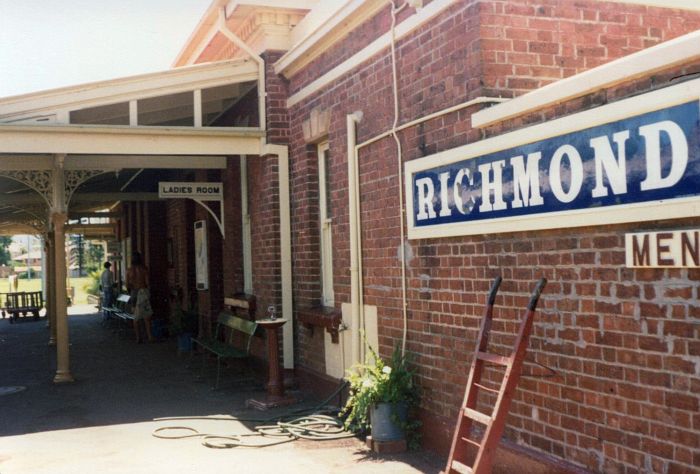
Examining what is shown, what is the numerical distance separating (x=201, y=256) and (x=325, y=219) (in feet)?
19.3

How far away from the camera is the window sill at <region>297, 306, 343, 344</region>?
29.5 ft

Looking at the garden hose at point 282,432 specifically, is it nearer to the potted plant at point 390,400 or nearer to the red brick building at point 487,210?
the potted plant at point 390,400

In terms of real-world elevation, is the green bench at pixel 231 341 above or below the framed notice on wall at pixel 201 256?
below

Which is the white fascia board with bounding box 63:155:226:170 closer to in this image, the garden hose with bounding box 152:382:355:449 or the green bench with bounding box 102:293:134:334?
the garden hose with bounding box 152:382:355:449

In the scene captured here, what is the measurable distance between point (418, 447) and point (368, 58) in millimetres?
3742

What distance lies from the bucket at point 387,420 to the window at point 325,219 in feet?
9.69

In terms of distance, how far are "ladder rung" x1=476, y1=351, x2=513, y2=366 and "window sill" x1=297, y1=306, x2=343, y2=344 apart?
358cm

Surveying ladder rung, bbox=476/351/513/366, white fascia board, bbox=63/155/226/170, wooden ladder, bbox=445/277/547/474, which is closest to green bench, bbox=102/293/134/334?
white fascia board, bbox=63/155/226/170

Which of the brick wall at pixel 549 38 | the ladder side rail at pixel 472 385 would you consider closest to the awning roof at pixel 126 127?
the brick wall at pixel 549 38

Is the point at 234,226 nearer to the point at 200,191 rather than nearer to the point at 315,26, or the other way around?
the point at 200,191

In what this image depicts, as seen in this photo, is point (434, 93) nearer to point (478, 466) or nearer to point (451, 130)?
point (451, 130)

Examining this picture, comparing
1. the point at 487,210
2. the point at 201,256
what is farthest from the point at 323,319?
the point at 201,256

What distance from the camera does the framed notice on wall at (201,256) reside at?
14.7 metres

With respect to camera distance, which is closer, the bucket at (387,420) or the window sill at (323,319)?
the bucket at (387,420)
